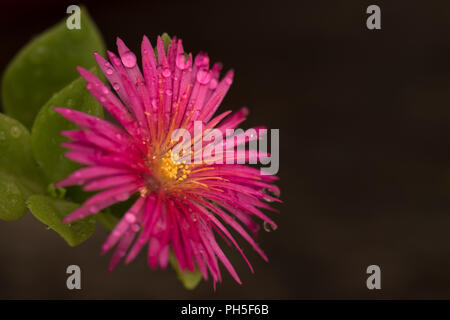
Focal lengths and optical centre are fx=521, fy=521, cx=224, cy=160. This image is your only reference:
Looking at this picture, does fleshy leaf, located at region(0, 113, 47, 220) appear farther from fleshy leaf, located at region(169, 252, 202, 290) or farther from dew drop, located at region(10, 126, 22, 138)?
fleshy leaf, located at region(169, 252, 202, 290)

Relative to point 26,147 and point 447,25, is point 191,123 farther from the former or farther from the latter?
point 447,25

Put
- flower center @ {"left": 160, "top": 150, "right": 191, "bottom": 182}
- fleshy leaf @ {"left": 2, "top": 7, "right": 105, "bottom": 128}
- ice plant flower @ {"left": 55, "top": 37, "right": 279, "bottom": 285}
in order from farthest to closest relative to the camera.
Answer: fleshy leaf @ {"left": 2, "top": 7, "right": 105, "bottom": 128}
flower center @ {"left": 160, "top": 150, "right": 191, "bottom": 182}
ice plant flower @ {"left": 55, "top": 37, "right": 279, "bottom": 285}

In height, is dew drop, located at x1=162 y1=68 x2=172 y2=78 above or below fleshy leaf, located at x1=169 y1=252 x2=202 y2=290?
above

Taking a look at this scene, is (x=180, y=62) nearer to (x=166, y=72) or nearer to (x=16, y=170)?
(x=166, y=72)

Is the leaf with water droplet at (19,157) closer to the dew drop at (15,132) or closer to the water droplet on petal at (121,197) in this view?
the dew drop at (15,132)

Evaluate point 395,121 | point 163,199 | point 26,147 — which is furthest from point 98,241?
point 395,121

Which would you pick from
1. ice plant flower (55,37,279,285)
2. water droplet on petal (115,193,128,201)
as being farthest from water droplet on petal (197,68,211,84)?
water droplet on petal (115,193,128,201)

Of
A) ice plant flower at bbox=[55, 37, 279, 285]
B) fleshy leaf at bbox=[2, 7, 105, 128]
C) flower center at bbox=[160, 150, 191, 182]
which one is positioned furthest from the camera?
fleshy leaf at bbox=[2, 7, 105, 128]
